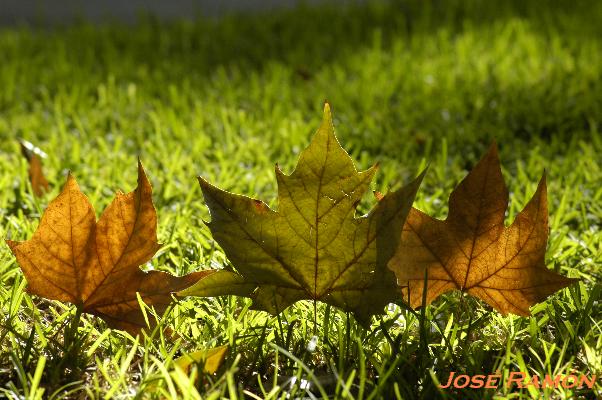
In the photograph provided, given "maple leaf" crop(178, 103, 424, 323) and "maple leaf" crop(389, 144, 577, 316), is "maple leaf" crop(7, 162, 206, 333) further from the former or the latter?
"maple leaf" crop(389, 144, 577, 316)

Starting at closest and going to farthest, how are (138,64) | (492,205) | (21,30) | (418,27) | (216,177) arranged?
(492,205)
(216,177)
(138,64)
(418,27)
(21,30)

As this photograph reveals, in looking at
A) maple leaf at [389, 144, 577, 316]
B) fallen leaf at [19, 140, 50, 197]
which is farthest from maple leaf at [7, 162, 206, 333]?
fallen leaf at [19, 140, 50, 197]

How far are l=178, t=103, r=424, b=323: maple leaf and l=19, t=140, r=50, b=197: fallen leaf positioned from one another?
1203mm

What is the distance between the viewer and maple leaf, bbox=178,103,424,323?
3.75 feet

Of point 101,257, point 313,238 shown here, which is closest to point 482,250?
point 313,238

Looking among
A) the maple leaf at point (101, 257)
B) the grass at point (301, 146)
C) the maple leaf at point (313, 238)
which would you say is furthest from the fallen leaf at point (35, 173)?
the maple leaf at point (313, 238)

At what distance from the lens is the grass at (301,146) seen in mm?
1249

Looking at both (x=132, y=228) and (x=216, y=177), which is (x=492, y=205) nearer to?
(x=132, y=228)

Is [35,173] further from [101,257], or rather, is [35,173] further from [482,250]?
[482,250]

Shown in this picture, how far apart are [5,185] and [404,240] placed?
1.50 meters

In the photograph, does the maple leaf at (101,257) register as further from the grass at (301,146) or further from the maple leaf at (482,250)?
the maple leaf at (482,250)

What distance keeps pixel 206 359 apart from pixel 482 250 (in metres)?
0.48

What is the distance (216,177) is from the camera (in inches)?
98.6

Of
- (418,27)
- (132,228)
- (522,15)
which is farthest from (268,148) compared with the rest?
(522,15)
